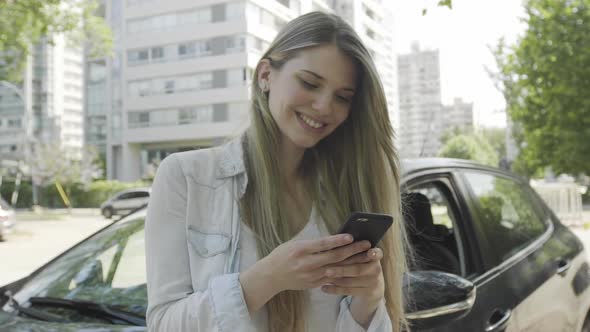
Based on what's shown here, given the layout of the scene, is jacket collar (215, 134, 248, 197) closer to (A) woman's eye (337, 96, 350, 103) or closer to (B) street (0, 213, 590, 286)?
(A) woman's eye (337, 96, 350, 103)

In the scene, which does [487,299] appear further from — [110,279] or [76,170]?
[76,170]

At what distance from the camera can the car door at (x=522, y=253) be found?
8.02 ft

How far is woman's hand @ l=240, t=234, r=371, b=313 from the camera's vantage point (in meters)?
1.17

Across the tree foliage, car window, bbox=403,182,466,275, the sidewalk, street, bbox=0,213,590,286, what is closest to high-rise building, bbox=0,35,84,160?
the tree foliage

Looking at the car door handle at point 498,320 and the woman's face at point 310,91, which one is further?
the car door handle at point 498,320

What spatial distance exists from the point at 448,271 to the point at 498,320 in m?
0.35

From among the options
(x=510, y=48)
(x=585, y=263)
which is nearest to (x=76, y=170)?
(x=510, y=48)

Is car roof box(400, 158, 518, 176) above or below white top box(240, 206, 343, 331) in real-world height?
above

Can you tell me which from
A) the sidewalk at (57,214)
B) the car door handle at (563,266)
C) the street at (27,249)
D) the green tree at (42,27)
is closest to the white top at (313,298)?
the car door handle at (563,266)

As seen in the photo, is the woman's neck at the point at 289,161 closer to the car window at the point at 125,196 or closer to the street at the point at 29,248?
the street at the point at 29,248

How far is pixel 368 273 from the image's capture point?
1283mm

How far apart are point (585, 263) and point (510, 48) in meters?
16.8

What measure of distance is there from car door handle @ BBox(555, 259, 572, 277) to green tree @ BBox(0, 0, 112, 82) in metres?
11.2

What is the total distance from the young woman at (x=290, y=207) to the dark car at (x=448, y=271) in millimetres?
419
